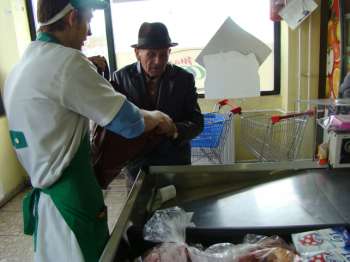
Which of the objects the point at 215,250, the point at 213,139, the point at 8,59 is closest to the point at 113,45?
the point at 8,59

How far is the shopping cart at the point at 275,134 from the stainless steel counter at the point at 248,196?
1301 mm

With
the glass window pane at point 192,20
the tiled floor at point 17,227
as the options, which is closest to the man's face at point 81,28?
the tiled floor at point 17,227

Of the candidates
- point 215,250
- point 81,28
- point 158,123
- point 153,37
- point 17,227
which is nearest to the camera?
point 215,250

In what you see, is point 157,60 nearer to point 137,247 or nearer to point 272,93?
point 137,247

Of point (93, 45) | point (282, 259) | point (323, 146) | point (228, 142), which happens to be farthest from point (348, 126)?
point (93, 45)

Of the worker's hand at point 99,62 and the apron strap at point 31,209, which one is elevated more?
the worker's hand at point 99,62

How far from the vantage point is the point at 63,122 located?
0.98m

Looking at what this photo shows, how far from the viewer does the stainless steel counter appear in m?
0.96

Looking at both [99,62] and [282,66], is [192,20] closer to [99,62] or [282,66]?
[282,66]

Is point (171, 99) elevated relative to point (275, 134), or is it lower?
elevated

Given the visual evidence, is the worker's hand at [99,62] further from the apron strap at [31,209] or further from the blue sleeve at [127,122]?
the apron strap at [31,209]

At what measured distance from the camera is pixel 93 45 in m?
3.51

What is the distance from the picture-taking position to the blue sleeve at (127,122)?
95 cm

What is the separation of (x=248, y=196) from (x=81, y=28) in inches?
30.6
